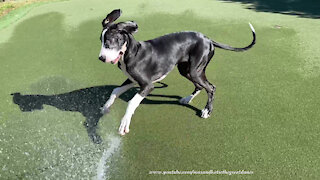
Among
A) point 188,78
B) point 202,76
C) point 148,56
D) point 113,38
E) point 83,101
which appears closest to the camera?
point 113,38

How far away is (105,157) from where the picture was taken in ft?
13.6

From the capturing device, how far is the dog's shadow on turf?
5.12m

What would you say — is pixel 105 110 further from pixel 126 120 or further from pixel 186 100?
pixel 186 100

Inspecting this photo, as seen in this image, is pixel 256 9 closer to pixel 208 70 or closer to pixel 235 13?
pixel 235 13

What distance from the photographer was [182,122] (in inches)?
187

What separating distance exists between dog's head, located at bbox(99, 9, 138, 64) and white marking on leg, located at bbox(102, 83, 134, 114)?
84 cm

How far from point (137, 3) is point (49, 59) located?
16.6 feet

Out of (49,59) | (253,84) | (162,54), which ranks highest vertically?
(162,54)

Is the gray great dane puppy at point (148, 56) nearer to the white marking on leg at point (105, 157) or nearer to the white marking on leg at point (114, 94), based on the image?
the white marking on leg at point (114, 94)

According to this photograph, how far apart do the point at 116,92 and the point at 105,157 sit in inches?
42.0

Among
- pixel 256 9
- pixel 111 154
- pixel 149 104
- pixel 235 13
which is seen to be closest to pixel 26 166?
pixel 111 154

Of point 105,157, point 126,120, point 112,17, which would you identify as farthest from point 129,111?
point 112,17

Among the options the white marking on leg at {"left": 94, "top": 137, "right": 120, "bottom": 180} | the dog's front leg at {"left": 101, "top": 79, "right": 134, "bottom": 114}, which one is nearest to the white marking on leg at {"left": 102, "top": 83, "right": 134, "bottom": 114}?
the dog's front leg at {"left": 101, "top": 79, "right": 134, "bottom": 114}

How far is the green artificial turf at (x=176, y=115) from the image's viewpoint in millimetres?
3916
